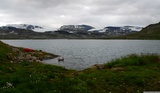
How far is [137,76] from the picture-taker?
18.3m

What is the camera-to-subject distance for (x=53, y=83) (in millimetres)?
16031

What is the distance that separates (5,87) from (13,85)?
79cm

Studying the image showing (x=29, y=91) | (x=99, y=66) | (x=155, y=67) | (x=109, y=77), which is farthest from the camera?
(x=99, y=66)

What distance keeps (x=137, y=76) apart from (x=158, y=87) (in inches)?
97.2

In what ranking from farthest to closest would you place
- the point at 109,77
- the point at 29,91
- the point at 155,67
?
the point at 155,67 → the point at 109,77 → the point at 29,91

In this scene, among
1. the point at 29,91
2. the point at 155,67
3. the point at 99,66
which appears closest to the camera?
the point at 29,91

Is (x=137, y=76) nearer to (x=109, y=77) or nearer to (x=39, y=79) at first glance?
(x=109, y=77)

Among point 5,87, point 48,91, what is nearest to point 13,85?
point 5,87

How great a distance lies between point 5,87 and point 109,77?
7.79 m

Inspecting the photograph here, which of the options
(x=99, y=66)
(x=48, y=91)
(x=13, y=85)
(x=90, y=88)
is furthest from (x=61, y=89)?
(x=99, y=66)

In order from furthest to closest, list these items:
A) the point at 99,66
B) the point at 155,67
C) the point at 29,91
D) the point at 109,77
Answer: the point at 99,66 < the point at 155,67 < the point at 109,77 < the point at 29,91

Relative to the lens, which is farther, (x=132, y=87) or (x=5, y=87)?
(x=132, y=87)

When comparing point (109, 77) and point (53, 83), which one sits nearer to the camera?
point (53, 83)

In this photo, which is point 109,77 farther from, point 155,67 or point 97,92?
point 155,67
